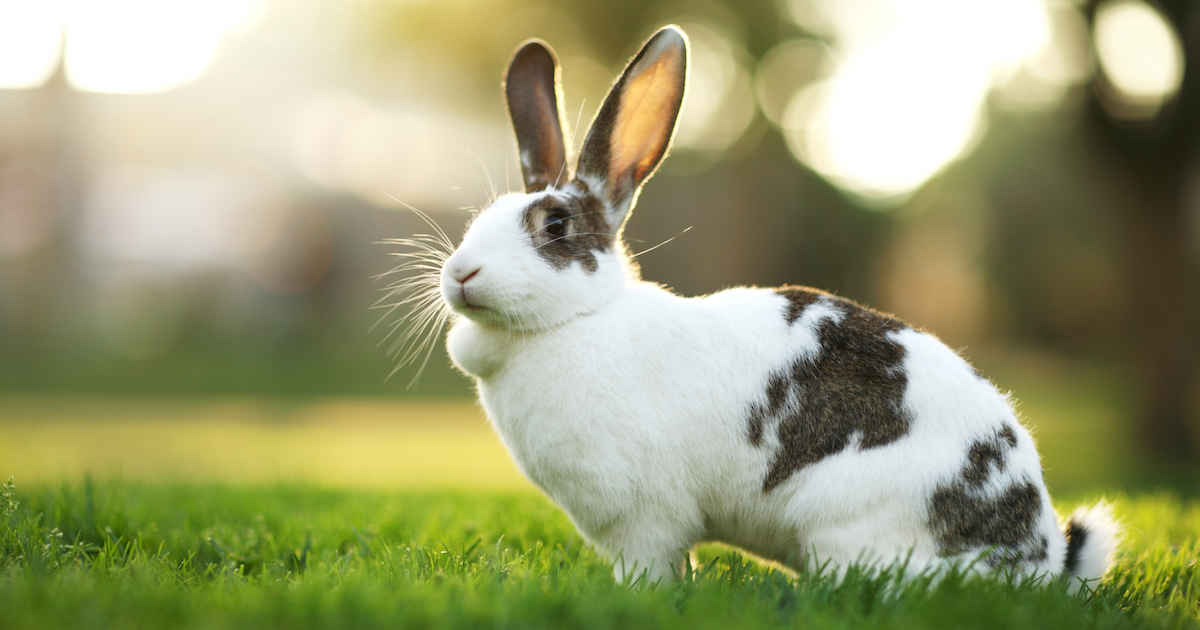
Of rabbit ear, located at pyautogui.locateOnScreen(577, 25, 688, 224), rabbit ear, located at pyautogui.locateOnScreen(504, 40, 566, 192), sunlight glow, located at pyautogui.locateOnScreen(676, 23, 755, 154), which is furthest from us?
sunlight glow, located at pyautogui.locateOnScreen(676, 23, 755, 154)

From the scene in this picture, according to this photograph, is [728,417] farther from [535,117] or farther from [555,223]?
[535,117]

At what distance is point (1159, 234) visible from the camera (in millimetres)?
10578

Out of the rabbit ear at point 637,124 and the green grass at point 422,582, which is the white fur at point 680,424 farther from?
the rabbit ear at point 637,124

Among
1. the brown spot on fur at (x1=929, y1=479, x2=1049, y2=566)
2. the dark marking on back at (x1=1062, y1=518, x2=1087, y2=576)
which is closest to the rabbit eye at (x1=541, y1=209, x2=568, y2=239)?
the brown spot on fur at (x1=929, y1=479, x2=1049, y2=566)

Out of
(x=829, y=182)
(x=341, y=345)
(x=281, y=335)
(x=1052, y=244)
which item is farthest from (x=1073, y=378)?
(x=281, y=335)

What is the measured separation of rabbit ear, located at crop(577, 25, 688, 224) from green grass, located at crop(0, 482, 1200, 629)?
1.36m

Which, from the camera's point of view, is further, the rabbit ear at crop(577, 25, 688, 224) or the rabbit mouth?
the rabbit ear at crop(577, 25, 688, 224)

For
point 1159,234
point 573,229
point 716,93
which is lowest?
point 573,229

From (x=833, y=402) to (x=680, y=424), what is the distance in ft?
1.64

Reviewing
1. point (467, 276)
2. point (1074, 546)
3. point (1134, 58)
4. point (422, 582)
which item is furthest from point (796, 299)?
point (1134, 58)

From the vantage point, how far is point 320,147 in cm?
2436

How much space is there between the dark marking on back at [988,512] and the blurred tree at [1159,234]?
890 centimetres

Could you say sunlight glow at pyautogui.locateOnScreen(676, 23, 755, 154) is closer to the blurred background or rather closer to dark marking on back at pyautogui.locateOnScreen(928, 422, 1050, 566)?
the blurred background

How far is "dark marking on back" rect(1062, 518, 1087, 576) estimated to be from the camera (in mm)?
3248
